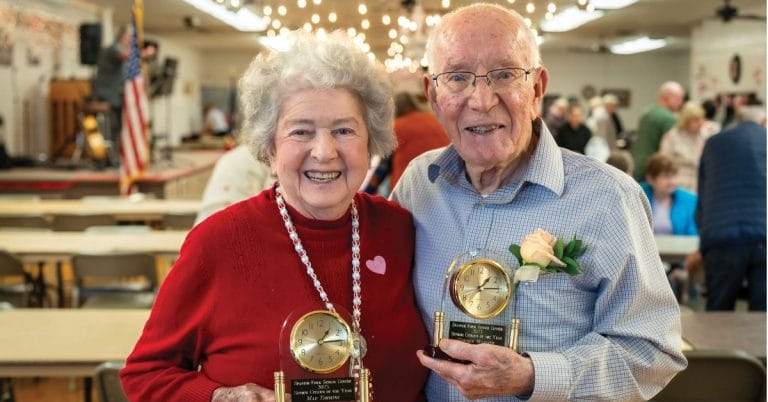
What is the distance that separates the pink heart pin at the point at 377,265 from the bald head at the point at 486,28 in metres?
0.48

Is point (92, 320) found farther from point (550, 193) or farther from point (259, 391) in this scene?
point (550, 193)

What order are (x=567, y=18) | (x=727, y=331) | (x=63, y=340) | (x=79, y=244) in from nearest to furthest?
1. (x=63, y=340)
2. (x=727, y=331)
3. (x=79, y=244)
4. (x=567, y=18)

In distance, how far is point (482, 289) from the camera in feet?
5.56

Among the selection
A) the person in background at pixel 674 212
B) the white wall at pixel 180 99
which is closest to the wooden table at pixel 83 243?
the person in background at pixel 674 212

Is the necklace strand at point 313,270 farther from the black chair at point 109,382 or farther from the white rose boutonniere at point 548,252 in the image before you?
the black chair at point 109,382

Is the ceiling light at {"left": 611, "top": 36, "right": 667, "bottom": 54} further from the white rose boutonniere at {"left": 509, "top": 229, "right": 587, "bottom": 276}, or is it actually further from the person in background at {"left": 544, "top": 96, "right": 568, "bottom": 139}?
the white rose boutonniere at {"left": 509, "top": 229, "right": 587, "bottom": 276}

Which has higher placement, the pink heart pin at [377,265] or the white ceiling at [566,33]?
the white ceiling at [566,33]

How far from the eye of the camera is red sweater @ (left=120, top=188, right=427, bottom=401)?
1737 mm

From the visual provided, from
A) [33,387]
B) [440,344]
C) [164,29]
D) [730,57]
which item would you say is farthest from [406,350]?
[164,29]

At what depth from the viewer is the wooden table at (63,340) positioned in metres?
2.78

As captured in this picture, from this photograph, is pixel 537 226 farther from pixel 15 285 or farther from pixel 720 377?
pixel 15 285

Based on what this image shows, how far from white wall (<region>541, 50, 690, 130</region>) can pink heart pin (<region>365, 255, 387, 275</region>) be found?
897 inches

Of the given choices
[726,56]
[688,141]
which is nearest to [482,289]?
[688,141]

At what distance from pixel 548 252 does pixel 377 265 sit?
1.30ft
